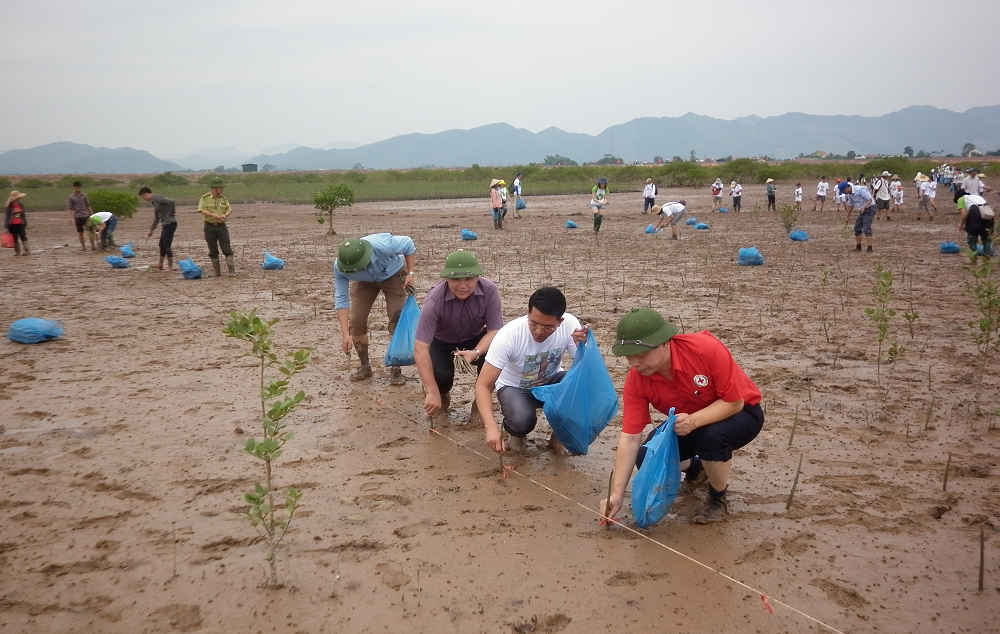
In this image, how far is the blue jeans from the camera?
4.29 m

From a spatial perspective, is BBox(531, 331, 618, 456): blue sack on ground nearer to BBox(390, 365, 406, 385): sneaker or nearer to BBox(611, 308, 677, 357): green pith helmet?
BBox(611, 308, 677, 357): green pith helmet

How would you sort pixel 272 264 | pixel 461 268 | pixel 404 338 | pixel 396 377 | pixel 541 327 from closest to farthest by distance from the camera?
pixel 541 327 < pixel 461 268 < pixel 404 338 < pixel 396 377 < pixel 272 264

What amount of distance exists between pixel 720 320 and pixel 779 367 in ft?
5.67

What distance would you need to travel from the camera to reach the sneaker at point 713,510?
3.51m

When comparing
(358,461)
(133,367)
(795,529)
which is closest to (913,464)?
(795,529)

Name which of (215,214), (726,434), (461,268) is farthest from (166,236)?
(726,434)

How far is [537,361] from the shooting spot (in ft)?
13.9

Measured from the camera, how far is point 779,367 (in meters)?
5.90

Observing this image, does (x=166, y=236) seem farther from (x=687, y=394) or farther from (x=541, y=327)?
(x=687, y=394)

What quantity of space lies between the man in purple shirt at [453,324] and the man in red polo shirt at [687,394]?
1.35 metres

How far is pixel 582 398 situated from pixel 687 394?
81 cm

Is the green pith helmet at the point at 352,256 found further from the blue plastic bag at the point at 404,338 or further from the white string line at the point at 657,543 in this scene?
the white string line at the point at 657,543

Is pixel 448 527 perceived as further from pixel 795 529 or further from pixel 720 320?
pixel 720 320

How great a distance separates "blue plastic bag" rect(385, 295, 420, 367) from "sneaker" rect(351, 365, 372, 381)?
468 millimetres
